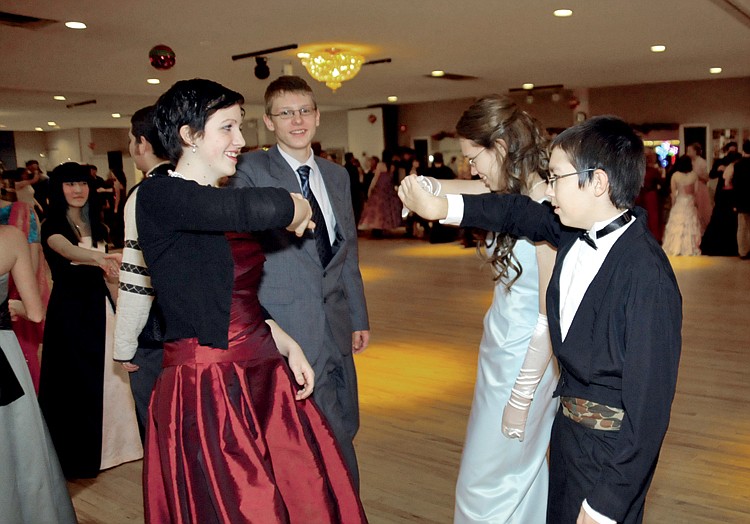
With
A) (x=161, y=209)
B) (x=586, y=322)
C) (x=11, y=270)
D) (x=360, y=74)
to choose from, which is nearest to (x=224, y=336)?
(x=161, y=209)

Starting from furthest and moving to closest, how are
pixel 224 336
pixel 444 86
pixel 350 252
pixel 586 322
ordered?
1. pixel 444 86
2. pixel 350 252
3. pixel 224 336
4. pixel 586 322

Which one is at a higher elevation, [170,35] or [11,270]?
[170,35]

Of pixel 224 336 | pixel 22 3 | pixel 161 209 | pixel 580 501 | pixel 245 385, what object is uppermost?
pixel 22 3

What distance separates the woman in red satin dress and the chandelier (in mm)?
7675

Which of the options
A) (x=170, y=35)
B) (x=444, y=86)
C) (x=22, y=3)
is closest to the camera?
(x=22, y=3)

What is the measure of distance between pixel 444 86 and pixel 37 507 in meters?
12.9

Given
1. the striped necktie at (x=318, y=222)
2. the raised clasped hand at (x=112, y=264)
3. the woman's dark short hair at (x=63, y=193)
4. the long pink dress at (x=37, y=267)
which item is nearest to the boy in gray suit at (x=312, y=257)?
the striped necktie at (x=318, y=222)

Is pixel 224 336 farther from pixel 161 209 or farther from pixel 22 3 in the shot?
pixel 22 3

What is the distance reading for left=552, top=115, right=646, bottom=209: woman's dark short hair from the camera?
58.9 inches

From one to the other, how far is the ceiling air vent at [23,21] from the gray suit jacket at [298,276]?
16.7ft

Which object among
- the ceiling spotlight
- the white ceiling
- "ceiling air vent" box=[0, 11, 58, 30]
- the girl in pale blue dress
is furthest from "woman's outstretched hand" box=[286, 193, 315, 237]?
the ceiling spotlight

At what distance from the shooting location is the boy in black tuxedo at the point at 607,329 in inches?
55.1

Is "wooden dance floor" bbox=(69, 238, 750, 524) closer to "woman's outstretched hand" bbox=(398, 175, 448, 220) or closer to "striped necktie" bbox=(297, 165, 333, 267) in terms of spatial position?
"striped necktie" bbox=(297, 165, 333, 267)

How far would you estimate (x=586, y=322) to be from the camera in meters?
1.52
